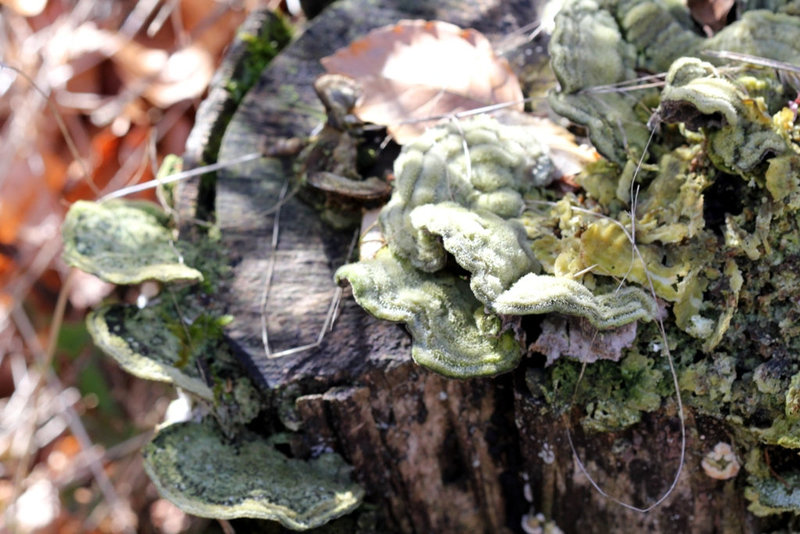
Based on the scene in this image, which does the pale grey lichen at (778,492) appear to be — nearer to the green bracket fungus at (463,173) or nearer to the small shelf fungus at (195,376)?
the green bracket fungus at (463,173)

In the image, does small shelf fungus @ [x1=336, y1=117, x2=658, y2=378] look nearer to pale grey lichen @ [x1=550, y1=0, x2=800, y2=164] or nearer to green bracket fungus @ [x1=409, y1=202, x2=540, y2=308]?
green bracket fungus @ [x1=409, y1=202, x2=540, y2=308]

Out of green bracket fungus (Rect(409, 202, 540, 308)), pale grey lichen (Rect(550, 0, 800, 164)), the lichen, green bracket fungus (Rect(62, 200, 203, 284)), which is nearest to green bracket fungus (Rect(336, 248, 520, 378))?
green bracket fungus (Rect(409, 202, 540, 308))

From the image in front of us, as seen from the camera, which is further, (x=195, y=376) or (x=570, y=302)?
(x=195, y=376)

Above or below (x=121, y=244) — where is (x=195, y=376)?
below

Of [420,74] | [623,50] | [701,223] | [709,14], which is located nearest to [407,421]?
[701,223]

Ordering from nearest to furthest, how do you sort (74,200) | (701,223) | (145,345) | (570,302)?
(570,302) < (701,223) < (145,345) < (74,200)

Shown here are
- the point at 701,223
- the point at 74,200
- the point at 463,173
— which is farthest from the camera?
the point at 74,200

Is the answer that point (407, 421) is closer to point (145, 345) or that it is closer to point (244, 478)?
point (244, 478)
